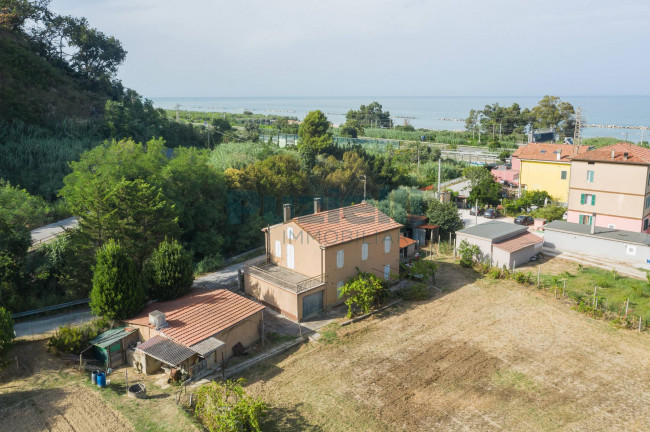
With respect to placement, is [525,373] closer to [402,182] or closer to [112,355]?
[112,355]

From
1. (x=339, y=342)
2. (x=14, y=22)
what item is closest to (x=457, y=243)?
(x=339, y=342)

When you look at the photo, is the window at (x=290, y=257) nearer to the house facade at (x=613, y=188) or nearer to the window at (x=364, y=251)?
the window at (x=364, y=251)

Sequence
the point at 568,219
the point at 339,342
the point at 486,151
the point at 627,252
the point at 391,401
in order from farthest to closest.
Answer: the point at 486,151 → the point at 568,219 → the point at 627,252 → the point at 339,342 → the point at 391,401

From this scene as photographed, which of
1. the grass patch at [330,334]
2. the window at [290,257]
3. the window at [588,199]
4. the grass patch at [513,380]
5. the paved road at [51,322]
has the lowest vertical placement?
the grass patch at [513,380]

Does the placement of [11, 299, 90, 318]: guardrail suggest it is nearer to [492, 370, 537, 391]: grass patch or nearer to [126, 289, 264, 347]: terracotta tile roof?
[126, 289, 264, 347]: terracotta tile roof

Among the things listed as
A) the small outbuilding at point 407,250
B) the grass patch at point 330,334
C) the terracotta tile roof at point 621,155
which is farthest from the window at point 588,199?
the grass patch at point 330,334

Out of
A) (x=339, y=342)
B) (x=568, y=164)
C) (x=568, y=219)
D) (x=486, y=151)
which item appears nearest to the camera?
(x=339, y=342)
